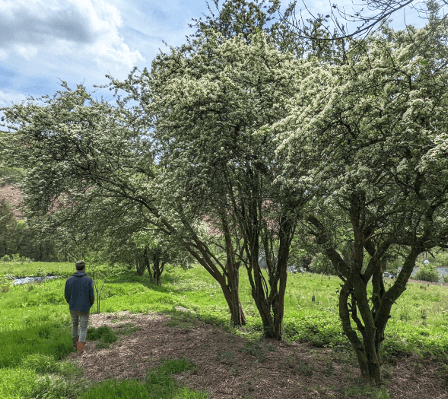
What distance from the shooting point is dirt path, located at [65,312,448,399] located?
584 centimetres

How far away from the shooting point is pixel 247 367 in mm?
6852

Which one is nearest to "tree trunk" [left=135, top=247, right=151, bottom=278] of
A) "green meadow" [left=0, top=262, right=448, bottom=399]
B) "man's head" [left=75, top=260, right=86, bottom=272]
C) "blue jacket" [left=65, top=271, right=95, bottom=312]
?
"green meadow" [left=0, top=262, right=448, bottom=399]

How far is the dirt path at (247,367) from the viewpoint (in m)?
5.84

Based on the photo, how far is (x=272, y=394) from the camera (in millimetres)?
5543

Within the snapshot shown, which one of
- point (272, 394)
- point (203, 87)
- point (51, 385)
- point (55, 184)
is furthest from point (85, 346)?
point (203, 87)

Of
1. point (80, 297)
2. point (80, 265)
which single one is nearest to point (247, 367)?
point (80, 297)

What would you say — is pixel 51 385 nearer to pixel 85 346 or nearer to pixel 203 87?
pixel 85 346

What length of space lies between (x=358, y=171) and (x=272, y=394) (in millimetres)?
4449

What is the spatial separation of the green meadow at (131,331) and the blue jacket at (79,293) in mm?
1179

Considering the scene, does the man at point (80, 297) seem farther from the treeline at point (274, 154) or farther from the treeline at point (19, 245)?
the treeline at point (19, 245)

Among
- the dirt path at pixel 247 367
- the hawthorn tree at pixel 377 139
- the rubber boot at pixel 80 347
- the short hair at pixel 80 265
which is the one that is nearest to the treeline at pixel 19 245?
the rubber boot at pixel 80 347

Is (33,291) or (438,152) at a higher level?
(438,152)

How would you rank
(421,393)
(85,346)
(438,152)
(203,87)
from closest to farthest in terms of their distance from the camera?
(438,152)
(421,393)
(203,87)
(85,346)

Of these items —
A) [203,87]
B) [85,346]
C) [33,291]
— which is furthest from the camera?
[33,291]
